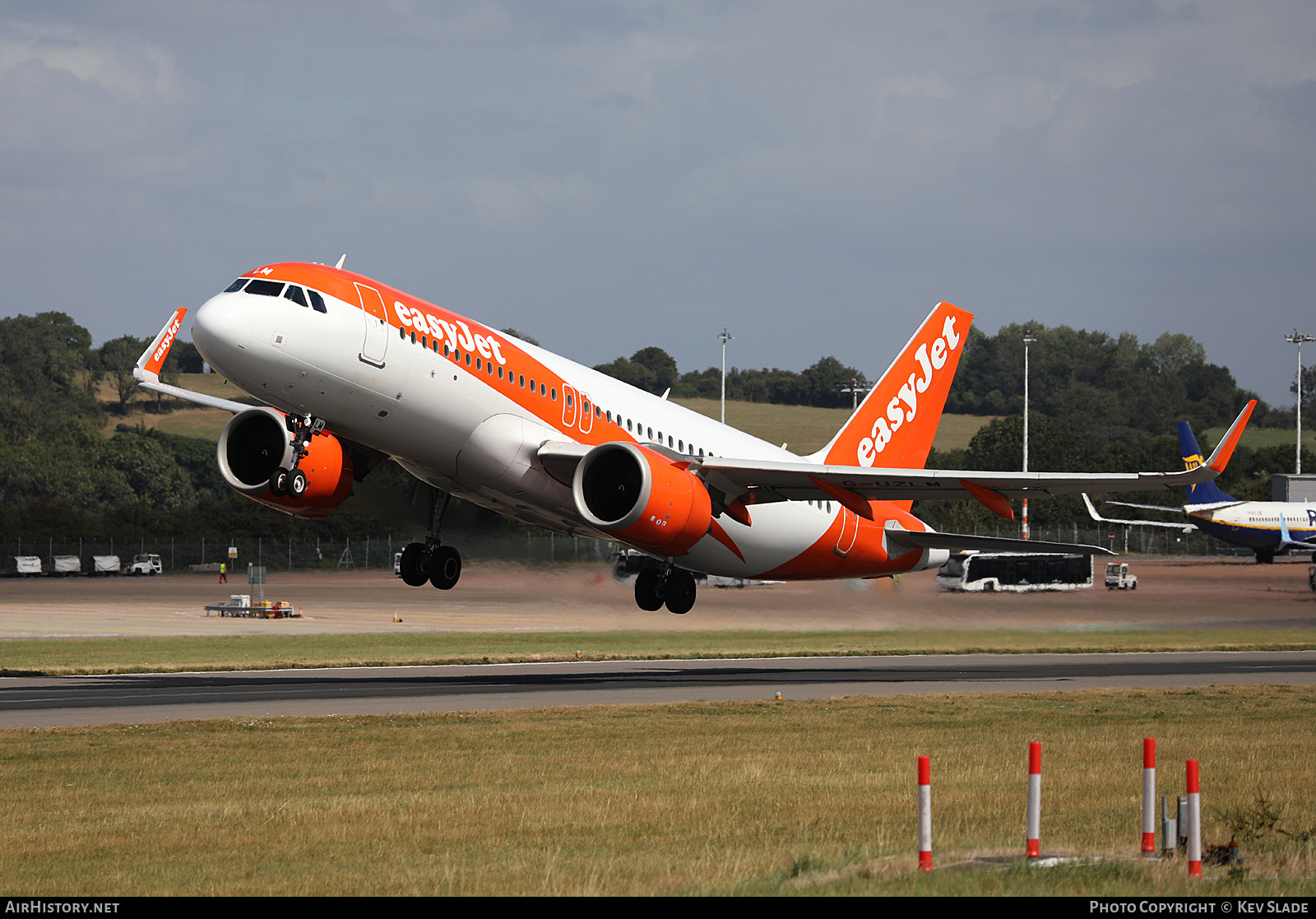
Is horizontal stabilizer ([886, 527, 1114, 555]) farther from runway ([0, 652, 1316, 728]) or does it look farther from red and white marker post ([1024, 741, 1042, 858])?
red and white marker post ([1024, 741, 1042, 858])

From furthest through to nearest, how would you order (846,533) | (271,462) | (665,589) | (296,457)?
(846,533), (665,589), (271,462), (296,457)

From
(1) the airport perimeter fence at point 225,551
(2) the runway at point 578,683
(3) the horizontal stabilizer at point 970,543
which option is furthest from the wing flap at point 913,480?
(1) the airport perimeter fence at point 225,551

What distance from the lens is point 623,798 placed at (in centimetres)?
2230

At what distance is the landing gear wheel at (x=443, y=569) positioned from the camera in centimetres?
3638

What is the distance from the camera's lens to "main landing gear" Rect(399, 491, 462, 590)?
119 feet

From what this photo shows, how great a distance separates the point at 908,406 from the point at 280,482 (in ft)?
68.6

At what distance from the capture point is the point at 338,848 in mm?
18406

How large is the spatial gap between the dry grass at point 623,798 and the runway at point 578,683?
114 inches

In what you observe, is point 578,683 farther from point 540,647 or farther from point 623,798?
point 623,798

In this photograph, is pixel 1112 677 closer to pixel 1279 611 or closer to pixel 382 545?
pixel 1279 611

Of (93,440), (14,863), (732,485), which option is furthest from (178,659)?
(93,440)

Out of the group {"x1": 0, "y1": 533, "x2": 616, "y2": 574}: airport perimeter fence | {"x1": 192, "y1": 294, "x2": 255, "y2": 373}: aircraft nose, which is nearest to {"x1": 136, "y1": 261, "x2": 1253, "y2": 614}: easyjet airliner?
{"x1": 192, "y1": 294, "x2": 255, "y2": 373}: aircraft nose

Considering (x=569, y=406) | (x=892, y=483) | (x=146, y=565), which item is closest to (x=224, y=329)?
(x=569, y=406)
